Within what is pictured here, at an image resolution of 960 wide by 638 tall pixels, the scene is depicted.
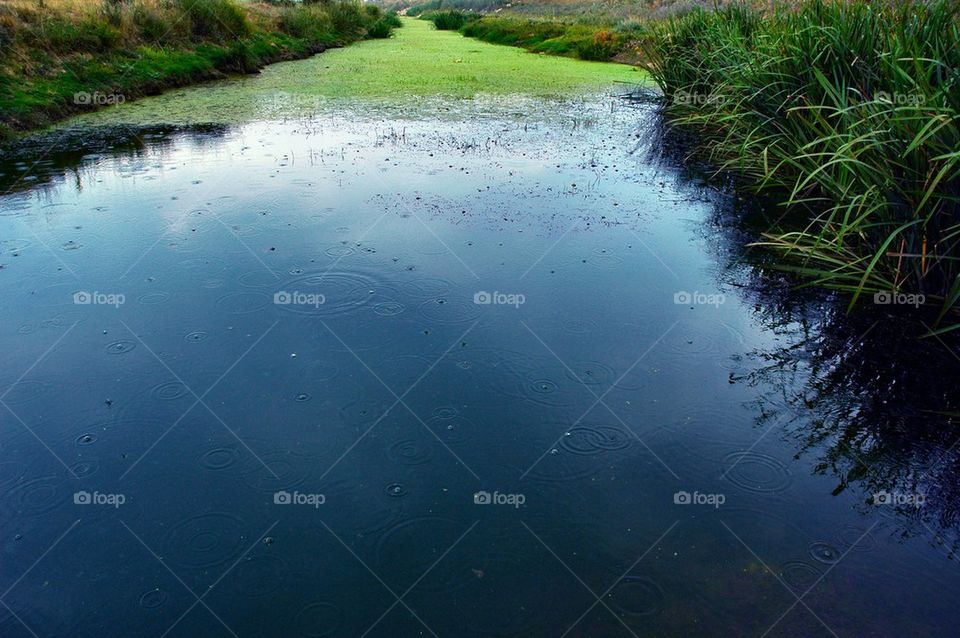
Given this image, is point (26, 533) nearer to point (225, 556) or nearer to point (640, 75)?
point (225, 556)

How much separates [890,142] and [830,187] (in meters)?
0.64

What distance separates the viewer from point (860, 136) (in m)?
3.84

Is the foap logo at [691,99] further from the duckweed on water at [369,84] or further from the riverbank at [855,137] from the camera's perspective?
the duckweed on water at [369,84]

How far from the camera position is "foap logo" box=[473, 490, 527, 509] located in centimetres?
254

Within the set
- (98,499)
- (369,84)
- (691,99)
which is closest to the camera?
(98,499)

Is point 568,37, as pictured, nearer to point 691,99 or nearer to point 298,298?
point 691,99

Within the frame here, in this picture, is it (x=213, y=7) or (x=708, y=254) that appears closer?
(x=708, y=254)

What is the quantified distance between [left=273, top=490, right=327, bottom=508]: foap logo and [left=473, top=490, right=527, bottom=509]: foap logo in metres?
0.57

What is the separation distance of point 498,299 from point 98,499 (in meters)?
2.34

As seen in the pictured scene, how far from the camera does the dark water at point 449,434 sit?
7.00 ft

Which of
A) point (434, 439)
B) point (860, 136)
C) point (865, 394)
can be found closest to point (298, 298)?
point (434, 439)

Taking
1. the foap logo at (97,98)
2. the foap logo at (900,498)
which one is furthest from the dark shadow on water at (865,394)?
the foap logo at (97,98)

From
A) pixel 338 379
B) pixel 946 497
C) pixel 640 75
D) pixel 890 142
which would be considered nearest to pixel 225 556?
pixel 338 379

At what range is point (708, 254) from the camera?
16.0ft
